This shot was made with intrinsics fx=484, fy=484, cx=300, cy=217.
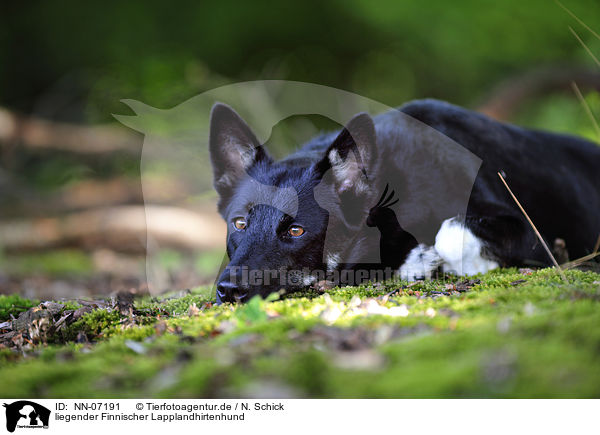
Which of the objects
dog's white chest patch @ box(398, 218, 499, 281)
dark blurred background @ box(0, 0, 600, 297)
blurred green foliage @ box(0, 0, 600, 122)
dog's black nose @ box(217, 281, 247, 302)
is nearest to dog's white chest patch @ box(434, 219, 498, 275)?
Answer: dog's white chest patch @ box(398, 218, 499, 281)

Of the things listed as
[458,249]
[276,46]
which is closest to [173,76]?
[276,46]

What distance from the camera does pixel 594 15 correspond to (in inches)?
279

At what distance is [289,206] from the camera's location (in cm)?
355

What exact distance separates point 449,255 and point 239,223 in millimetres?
1722

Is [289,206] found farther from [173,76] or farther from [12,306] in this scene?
[173,76]

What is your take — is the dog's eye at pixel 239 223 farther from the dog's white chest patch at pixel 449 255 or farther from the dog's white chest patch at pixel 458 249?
the dog's white chest patch at pixel 458 249

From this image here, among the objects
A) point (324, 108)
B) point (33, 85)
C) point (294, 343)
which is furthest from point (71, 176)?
point (294, 343)

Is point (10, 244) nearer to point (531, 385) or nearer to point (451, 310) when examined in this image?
point (451, 310)

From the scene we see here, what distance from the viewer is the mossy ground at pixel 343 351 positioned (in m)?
1.66

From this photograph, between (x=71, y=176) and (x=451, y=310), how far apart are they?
9209mm

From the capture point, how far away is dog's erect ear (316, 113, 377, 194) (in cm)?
356
